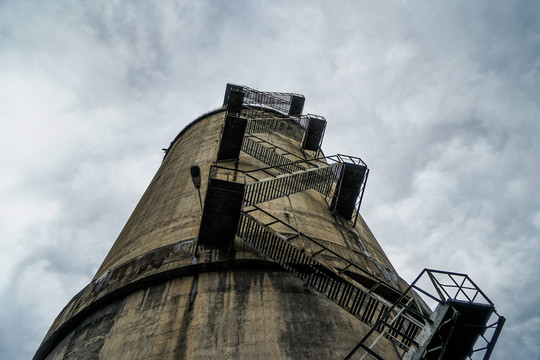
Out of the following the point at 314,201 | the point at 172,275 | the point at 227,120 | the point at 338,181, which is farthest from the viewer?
the point at 227,120

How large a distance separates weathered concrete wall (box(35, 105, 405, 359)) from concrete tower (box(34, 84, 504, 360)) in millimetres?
20

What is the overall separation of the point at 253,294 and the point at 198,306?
0.92m

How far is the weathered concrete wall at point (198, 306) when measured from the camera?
192 inches

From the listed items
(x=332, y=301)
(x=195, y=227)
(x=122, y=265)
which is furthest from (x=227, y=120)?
(x=332, y=301)

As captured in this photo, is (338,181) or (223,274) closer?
(223,274)

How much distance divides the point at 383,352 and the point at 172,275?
3793 millimetres

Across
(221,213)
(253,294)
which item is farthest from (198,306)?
(221,213)

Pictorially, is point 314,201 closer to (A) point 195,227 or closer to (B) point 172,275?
(A) point 195,227

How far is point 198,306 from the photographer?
5.42 meters

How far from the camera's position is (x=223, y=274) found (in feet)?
20.0

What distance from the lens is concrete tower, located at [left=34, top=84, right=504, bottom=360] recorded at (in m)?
4.82

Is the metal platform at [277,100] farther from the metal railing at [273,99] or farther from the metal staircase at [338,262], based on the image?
the metal staircase at [338,262]

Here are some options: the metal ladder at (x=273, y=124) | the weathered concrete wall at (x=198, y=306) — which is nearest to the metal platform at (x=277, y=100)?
the metal ladder at (x=273, y=124)

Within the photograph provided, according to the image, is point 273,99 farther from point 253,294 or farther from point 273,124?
point 253,294
